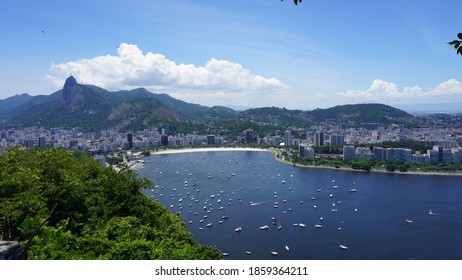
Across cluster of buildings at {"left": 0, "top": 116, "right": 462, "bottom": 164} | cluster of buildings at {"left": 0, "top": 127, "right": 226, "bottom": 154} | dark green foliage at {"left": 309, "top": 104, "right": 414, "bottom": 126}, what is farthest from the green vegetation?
dark green foliage at {"left": 309, "top": 104, "right": 414, "bottom": 126}

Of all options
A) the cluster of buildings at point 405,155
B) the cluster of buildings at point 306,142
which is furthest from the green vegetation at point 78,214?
the cluster of buildings at point 306,142

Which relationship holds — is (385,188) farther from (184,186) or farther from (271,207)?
(184,186)

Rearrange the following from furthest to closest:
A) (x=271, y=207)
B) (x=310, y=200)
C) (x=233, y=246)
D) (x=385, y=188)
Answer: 1. (x=385, y=188)
2. (x=310, y=200)
3. (x=271, y=207)
4. (x=233, y=246)

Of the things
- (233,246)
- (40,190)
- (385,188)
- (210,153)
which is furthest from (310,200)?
(210,153)

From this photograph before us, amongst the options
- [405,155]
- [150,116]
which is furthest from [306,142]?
[150,116]

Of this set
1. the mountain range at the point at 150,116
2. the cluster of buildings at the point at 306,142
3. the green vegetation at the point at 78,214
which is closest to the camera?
the green vegetation at the point at 78,214

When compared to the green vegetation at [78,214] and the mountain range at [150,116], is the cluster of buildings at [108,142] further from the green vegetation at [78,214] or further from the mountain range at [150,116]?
the green vegetation at [78,214]

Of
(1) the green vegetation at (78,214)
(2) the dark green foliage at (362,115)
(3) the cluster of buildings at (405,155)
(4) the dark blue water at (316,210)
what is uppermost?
(2) the dark green foliage at (362,115)
